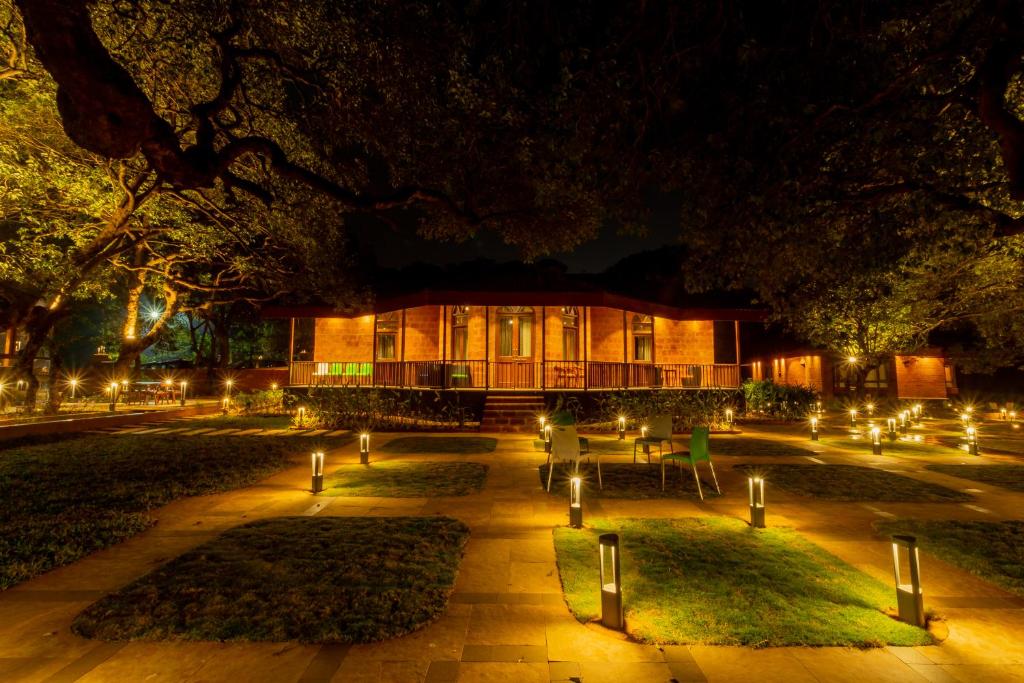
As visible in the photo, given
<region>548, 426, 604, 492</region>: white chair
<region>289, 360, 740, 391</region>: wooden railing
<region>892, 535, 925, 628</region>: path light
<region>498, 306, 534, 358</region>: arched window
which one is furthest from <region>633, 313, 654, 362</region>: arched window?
<region>892, 535, 925, 628</region>: path light

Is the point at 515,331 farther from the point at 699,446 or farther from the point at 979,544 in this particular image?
the point at 979,544

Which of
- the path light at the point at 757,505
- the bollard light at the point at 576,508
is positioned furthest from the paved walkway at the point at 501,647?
the path light at the point at 757,505

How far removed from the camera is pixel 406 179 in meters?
9.20

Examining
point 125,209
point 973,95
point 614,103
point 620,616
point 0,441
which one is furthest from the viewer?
point 125,209

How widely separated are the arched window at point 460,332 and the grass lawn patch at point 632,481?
9.74 metres

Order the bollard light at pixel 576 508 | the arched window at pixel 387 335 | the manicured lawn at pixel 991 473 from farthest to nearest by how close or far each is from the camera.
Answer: the arched window at pixel 387 335, the manicured lawn at pixel 991 473, the bollard light at pixel 576 508

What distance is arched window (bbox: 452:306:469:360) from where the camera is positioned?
1784 cm

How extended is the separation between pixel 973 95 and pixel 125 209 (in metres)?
16.1

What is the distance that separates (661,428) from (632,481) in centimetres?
101

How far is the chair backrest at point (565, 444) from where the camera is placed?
6309 millimetres

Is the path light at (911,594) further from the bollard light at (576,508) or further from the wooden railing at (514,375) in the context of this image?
the wooden railing at (514,375)

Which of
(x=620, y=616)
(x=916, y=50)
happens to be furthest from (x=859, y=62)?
(x=620, y=616)

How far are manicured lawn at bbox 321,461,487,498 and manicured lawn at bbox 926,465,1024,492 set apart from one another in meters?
8.09

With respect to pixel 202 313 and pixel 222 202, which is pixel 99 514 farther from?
pixel 202 313
